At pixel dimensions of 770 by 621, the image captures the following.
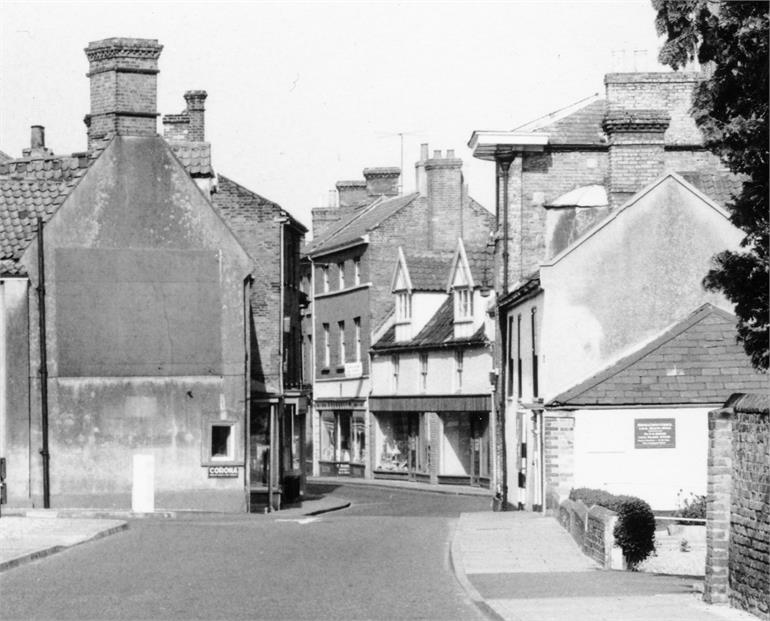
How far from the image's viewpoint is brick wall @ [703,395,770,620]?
48.7ft

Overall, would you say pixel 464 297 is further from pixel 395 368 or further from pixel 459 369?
pixel 395 368

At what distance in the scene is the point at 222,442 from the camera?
37.9 m

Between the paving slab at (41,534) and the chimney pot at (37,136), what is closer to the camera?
the paving slab at (41,534)

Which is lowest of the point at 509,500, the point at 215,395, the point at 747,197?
the point at 509,500

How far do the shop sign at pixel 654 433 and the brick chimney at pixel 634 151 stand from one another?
6.15 meters

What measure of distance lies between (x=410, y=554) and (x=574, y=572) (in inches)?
148

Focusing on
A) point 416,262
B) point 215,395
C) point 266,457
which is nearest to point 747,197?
point 215,395

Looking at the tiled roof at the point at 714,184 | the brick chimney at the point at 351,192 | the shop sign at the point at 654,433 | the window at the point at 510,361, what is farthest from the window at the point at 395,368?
the shop sign at the point at 654,433

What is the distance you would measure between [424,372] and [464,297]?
4.33 m

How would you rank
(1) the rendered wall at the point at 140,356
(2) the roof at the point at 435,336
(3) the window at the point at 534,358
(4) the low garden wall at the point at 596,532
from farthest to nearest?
1. (2) the roof at the point at 435,336
2. (1) the rendered wall at the point at 140,356
3. (3) the window at the point at 534,358
4. (4) the low garden wall at the point at 596,532

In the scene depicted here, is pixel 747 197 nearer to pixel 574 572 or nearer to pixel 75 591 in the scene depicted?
pixel 574 572

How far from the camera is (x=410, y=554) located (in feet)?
77.0

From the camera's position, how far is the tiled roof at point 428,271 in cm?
6294

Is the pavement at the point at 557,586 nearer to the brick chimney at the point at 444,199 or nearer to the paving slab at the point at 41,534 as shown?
the paving slab at the point at 41,534
